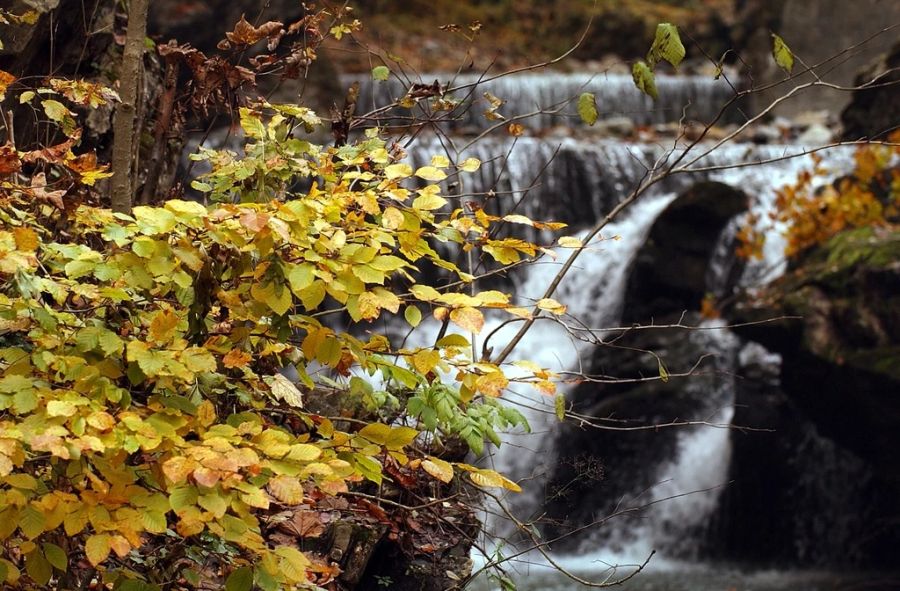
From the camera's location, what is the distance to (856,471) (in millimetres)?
7344

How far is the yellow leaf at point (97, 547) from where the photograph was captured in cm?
201

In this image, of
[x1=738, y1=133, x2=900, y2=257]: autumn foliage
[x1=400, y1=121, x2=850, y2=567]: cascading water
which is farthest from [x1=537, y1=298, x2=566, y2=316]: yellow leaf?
[x1=738, y1=133, x2=900, y2=257]: autumn foliage

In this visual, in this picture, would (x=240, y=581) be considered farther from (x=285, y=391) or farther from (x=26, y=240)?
(x=26, y=240)

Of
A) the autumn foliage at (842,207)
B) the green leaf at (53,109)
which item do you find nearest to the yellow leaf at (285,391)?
the green leaf at (53,109)

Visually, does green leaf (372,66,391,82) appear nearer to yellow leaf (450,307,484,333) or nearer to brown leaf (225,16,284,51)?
brown leaf (225,16,284,51)

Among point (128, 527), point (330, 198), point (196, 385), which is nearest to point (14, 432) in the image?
point (128, 527)

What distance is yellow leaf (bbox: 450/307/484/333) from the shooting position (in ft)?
7.67

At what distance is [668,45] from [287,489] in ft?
5.27

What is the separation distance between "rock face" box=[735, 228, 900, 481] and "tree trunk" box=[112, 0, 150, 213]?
14.5ft

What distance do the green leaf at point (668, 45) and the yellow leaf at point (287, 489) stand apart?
1.54 meters

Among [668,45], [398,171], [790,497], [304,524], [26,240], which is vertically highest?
[668,45]

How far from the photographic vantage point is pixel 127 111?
9.97 feet

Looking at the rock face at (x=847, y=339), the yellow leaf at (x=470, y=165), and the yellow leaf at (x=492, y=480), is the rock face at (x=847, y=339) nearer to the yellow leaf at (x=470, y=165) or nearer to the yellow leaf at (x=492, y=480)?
the yellow leaf at (x=470, y=165)

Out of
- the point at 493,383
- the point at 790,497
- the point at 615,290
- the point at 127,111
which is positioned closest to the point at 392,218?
the point at 493,383
